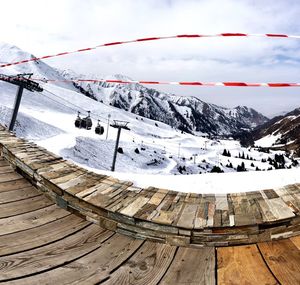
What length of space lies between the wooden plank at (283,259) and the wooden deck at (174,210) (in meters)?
0.07

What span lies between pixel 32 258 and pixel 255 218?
1630 millimetres

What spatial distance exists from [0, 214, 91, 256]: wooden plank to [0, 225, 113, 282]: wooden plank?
66 mm

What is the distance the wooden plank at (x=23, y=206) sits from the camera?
280 cm

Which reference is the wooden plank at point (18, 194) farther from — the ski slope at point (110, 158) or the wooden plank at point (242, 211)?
the wooden plank at point (242, 211)

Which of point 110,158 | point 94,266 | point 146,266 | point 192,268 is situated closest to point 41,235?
point 94,266

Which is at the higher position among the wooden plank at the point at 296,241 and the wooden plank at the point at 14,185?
the wooden plank at the point at 14,185

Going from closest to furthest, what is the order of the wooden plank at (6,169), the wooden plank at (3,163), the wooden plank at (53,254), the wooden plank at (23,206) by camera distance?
the wooden plank at (53,254)
the wooden plank at (23,206)
the wooden plank at (6,169)
the wooden plank at (3,163)

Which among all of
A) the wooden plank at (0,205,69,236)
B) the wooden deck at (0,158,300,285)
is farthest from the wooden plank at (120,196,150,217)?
the wooden plank at (0,205,69,236)

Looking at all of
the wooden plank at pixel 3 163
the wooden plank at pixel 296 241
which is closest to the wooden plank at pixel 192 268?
the wooden plank at pixel 296 241

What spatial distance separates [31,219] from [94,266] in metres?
0.95

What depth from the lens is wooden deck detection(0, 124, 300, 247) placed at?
225cm

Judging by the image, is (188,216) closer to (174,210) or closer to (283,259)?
(174,210)

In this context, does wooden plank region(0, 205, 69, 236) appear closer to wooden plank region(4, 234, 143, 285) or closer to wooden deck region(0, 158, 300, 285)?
wooden deck region(0, 158, 300, 285)

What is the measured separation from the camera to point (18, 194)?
323 centimetres
